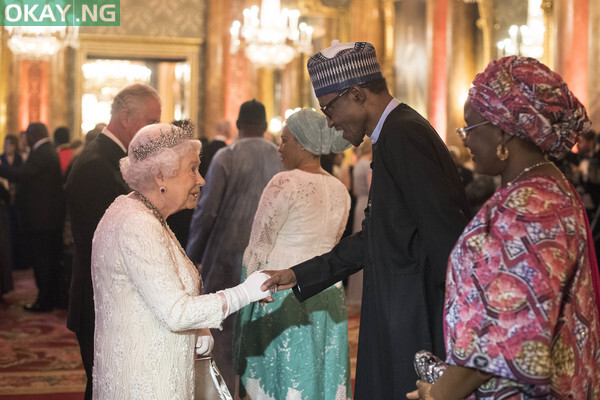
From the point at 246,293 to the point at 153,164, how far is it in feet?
1.74

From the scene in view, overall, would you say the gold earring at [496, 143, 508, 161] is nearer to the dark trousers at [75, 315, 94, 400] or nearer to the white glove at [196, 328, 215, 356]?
the white glove at [196, 328, 215, 356]

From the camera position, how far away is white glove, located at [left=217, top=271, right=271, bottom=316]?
2.60 metres

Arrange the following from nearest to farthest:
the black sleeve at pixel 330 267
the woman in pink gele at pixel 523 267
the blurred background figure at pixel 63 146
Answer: the woman in pink gele at pixel 523 267
the black sleeve at pixel 330 267
the blurred background figure at pixel 63 146

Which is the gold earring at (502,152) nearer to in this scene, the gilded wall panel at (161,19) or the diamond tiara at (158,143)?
the diamond tiara at (158,143)

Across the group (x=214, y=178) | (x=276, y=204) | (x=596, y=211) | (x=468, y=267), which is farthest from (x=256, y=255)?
(x=596, y=211)

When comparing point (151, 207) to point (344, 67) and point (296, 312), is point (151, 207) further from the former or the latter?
point (296, 312)

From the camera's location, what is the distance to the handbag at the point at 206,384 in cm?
280

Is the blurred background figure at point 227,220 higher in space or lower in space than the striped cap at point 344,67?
lower

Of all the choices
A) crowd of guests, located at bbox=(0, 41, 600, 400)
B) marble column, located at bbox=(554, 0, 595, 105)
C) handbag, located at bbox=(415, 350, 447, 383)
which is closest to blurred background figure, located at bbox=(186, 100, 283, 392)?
crowd of guests, located at bbox=(0, 41, 600, 400)

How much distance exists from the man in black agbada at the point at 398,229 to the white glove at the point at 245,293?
4 centimetres

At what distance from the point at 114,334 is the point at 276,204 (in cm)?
154

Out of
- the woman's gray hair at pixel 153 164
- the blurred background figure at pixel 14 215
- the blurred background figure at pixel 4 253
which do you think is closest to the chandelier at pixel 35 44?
the blurred background figure at pixel 14 215

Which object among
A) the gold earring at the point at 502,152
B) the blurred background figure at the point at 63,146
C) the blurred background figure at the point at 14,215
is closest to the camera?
the gold earring at the point at 502,152

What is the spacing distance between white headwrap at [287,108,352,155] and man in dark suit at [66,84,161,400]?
Result: 2.56ft
